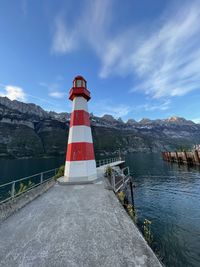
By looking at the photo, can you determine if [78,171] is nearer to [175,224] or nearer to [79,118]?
[79,118]

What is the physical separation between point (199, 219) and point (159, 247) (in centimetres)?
474

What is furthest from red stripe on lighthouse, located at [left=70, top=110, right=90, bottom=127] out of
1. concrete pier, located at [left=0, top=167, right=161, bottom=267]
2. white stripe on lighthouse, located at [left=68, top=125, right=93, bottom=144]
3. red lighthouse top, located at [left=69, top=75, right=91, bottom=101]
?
concrete pier, located at [left=0, top=167, right=161, bottom=267]

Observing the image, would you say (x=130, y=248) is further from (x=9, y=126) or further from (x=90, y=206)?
(x=9, y=126)

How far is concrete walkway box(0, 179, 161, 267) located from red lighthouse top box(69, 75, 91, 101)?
8.27 meters

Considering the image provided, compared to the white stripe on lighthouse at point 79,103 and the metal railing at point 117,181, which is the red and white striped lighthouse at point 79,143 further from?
the metal railing at point 117,181

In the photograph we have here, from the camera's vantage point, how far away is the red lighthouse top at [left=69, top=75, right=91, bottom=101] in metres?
12.1

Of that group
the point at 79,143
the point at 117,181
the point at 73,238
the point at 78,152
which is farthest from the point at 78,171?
the point at 73,238

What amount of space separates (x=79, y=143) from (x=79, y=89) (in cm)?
426

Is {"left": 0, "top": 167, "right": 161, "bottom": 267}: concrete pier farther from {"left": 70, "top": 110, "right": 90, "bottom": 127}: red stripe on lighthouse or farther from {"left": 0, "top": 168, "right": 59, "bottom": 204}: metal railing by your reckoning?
{"left": 70, "top": 110, "right": 90, "bottom": 127}: red stripe on lighthouse

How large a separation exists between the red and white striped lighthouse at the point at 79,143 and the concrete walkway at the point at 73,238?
432cm

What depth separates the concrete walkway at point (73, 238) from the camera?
341 cm

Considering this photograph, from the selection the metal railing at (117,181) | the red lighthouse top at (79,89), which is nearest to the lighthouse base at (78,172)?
the metal railing at (117,181)

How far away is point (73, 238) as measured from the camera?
14.0 ft

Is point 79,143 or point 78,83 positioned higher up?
point 78,83
